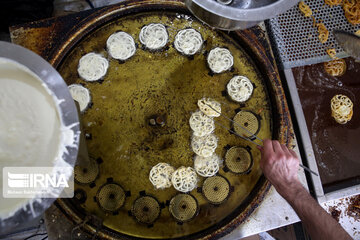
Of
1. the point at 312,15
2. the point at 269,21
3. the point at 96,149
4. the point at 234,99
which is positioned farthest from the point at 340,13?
the point at 96,149

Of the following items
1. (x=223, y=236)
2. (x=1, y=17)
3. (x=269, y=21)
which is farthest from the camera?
(x=1, y=17)

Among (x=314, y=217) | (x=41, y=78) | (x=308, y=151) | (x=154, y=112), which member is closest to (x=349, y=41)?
(x=308, y=151)

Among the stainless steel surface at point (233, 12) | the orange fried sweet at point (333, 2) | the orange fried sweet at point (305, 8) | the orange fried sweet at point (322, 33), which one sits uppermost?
the stainless steel surface at point (233, 12)

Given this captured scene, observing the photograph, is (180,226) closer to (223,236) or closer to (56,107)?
(223,236)

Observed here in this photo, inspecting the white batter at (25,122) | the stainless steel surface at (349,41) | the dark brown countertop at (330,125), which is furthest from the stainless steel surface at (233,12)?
the dark brown countertop at (330,125)

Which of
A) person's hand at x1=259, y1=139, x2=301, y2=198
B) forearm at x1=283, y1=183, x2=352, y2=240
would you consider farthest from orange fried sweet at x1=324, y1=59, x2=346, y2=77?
forearm at x1=283, y1=183, x2=352, y2=240

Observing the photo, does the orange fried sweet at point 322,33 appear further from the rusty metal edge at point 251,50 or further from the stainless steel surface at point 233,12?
the stainless steel surface at point 233,12
